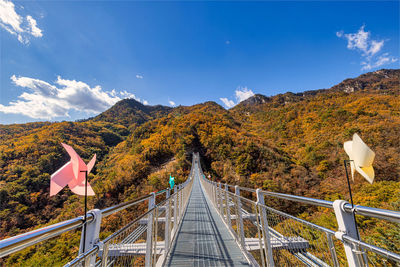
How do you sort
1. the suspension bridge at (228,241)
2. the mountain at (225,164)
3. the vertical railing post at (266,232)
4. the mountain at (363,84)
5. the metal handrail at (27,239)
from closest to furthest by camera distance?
the metal handrail at (27,239) → the suspension bridge at (228,241) → the vertical railing post at (266,232) → the mountain at (225,164) → the mountain at (363,84)

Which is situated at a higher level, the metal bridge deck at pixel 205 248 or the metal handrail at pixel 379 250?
the metal handrail at pixel 379 250

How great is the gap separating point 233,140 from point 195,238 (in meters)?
34.1

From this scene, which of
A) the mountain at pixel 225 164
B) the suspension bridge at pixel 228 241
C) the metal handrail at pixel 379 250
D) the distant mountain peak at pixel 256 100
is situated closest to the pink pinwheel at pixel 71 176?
the suspension bridge at pixel 228 241

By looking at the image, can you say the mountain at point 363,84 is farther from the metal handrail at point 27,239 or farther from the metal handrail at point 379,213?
the metal handrail at point 27,239

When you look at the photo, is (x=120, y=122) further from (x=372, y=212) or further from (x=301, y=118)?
(x=372, y=212)

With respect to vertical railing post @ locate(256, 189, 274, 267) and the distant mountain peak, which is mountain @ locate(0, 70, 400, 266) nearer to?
vertical railing post @ locate(256, 189, 274, 267)

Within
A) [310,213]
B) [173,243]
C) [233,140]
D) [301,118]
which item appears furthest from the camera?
[301,118]

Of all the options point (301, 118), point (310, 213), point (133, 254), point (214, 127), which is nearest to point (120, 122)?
point (214, 127)

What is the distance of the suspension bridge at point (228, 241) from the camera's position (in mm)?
874

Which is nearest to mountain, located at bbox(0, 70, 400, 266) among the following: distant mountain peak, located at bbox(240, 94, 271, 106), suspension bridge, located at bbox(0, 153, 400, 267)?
suspension bridge, located at bbox(0, 153, 400, 267)

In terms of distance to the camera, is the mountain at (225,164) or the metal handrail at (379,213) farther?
the mountain at (225,164)

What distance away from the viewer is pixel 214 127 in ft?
155

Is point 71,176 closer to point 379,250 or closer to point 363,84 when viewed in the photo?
point 379,250

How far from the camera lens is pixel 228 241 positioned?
374 centimetres
